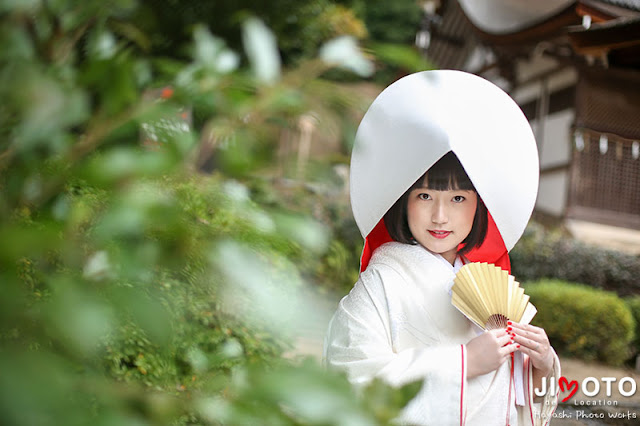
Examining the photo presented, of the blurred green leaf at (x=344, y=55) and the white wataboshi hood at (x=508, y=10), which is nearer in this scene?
the blurred green leaf at (x=344, y=55)

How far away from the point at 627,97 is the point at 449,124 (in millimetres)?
10232

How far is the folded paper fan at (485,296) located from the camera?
5.41ft

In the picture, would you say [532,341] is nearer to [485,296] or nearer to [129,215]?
[485,296]

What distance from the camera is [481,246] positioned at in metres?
2.01

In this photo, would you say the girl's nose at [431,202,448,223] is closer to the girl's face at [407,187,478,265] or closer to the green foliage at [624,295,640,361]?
the girl's face at [407,187,478,265]

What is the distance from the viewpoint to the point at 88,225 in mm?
634

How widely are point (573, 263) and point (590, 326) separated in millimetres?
2066

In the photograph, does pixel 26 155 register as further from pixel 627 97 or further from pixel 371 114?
pixel 627 97

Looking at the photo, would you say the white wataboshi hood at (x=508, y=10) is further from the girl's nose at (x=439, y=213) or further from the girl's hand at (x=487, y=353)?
the girl's hand at (x=487, y=353)

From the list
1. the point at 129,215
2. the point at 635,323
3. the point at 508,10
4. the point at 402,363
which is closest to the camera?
the point at 129,215

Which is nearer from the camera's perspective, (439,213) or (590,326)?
(439,213)

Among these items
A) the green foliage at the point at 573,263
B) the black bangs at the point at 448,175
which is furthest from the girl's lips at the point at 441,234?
the green foliage at the point at 573,263

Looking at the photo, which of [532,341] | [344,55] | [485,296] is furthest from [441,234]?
[344,55]

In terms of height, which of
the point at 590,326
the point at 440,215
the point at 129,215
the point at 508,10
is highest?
the point at 508,10
